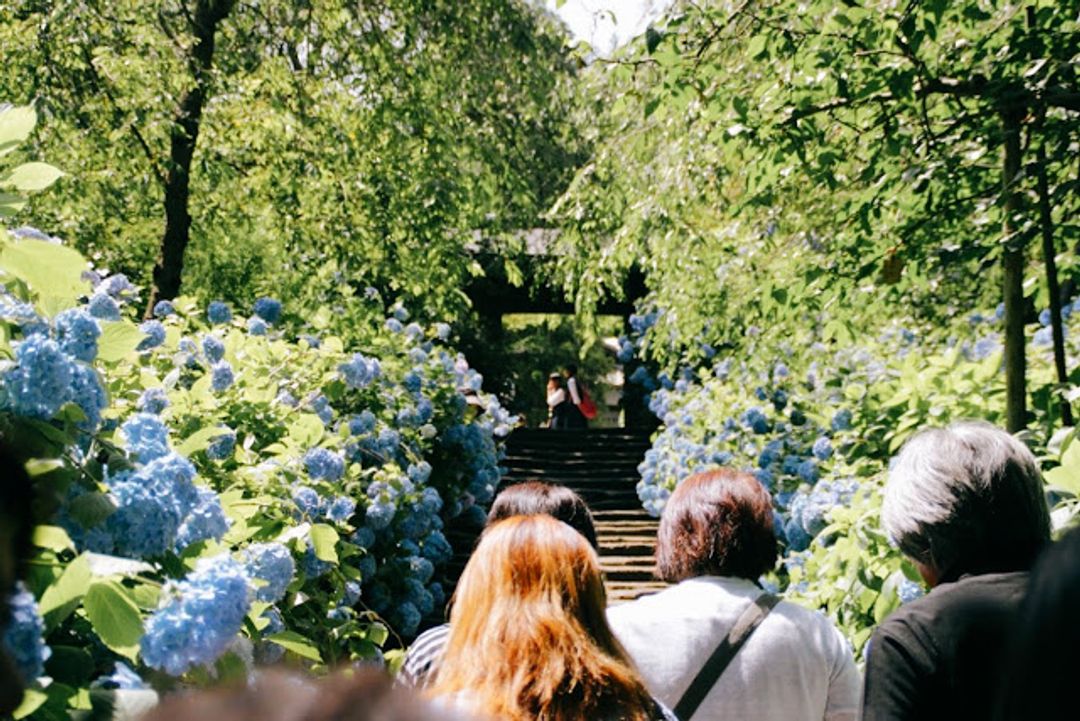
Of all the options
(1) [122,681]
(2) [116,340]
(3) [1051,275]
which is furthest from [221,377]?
(3) [1051,275]

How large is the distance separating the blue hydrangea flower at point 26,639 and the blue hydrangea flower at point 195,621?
11.1 inches

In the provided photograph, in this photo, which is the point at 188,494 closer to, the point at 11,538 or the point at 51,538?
the point at 51,538

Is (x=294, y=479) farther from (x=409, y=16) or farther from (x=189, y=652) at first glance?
(x=409, y=16)

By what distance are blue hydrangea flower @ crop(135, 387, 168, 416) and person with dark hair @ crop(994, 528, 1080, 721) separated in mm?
2800

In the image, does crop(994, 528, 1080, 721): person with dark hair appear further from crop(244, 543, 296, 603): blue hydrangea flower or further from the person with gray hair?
crop(244, 543, 296, 603): blue hydrangea flower

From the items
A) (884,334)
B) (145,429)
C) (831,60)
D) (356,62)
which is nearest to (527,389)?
(356,62)

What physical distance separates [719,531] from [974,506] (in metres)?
0.69

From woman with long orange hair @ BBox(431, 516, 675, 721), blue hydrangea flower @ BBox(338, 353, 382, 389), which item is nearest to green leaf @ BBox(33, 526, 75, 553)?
woman with long orange hair @ BBox(431, 516, 675, 721)

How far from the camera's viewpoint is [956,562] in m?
2.19

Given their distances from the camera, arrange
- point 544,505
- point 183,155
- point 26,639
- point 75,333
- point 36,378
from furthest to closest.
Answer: point 183,155
point 544,505
point 75,333
point 36,378
point 26,639

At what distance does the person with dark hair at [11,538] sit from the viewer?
0.74 m

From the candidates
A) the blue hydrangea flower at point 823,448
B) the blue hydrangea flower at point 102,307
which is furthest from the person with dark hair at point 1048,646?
the blue hydrangea flower at point 823,448

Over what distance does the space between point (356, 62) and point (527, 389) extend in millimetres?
16272

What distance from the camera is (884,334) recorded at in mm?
8031
